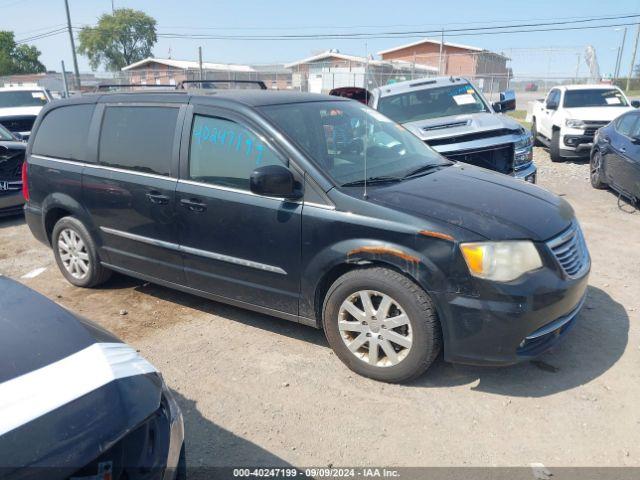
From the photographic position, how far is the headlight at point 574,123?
1112 centimetres

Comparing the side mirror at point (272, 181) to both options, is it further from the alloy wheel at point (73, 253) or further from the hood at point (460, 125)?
the hood at point (460, 125)

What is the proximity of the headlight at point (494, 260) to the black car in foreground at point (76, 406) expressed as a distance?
5.79 ft

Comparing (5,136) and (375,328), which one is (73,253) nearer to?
(375,328)

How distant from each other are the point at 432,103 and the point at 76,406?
23.8ft

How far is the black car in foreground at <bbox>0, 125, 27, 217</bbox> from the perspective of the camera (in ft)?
24.9

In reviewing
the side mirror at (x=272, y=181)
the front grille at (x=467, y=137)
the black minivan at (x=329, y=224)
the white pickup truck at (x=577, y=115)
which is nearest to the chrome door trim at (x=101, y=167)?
the black minivan at (x=329, y=224)

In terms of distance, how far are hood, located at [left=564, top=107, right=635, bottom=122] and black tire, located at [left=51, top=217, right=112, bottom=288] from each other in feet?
33.4

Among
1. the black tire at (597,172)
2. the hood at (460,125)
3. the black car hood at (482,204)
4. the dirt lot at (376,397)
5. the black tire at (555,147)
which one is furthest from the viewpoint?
A: the black tire at (555,147)

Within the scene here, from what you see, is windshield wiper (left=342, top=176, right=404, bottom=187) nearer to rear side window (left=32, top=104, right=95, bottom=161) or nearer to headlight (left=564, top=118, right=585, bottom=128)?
rear side window (left=32, top=104, right=95, bottom=161)

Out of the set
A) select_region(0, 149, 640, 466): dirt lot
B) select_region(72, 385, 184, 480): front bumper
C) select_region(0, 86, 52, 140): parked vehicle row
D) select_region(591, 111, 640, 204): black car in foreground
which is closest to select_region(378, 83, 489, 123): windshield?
select_region(591, 111, 640, 204): black car in foreground

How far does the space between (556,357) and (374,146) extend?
6.60ft

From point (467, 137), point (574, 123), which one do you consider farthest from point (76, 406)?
point (574, 123)

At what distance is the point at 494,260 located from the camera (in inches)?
118

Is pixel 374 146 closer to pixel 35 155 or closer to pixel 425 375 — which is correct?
pixel 425 375
